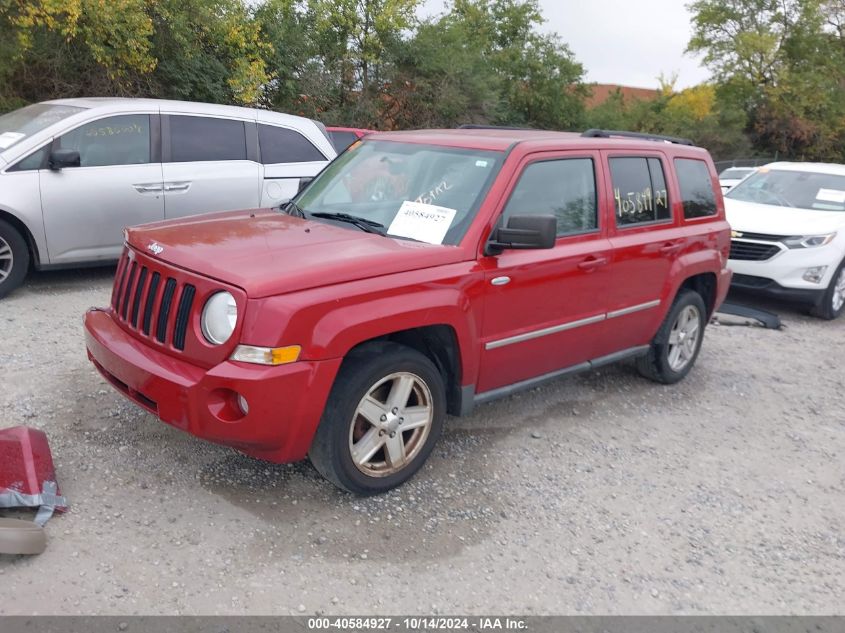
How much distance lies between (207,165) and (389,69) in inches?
453

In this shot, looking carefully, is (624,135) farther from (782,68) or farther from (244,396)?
(782,68)

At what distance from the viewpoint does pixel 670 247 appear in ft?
18.0

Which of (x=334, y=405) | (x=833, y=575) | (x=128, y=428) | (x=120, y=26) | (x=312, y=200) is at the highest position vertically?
(x=120, y=26)

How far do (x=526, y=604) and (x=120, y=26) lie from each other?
→ 36.9 feet

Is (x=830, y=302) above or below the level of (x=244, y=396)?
below

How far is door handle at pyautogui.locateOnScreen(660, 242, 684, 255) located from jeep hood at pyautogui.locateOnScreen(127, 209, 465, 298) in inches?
78.6

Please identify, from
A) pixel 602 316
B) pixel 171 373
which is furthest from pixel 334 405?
pixel 602 316

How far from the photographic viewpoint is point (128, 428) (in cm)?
443

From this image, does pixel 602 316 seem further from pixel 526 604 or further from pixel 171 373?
pixel 171 373


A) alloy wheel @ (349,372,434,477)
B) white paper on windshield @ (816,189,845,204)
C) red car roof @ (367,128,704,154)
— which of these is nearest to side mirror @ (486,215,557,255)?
red car roof @ (367,128,704,154)

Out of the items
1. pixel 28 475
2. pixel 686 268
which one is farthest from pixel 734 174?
pixel 28 475

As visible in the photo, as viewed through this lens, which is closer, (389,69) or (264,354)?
(264,354)

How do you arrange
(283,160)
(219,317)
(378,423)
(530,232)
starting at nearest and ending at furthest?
(219,317) < (378,423) < (530,232) < (283,160)

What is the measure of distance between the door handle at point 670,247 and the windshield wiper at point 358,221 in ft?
7.19
